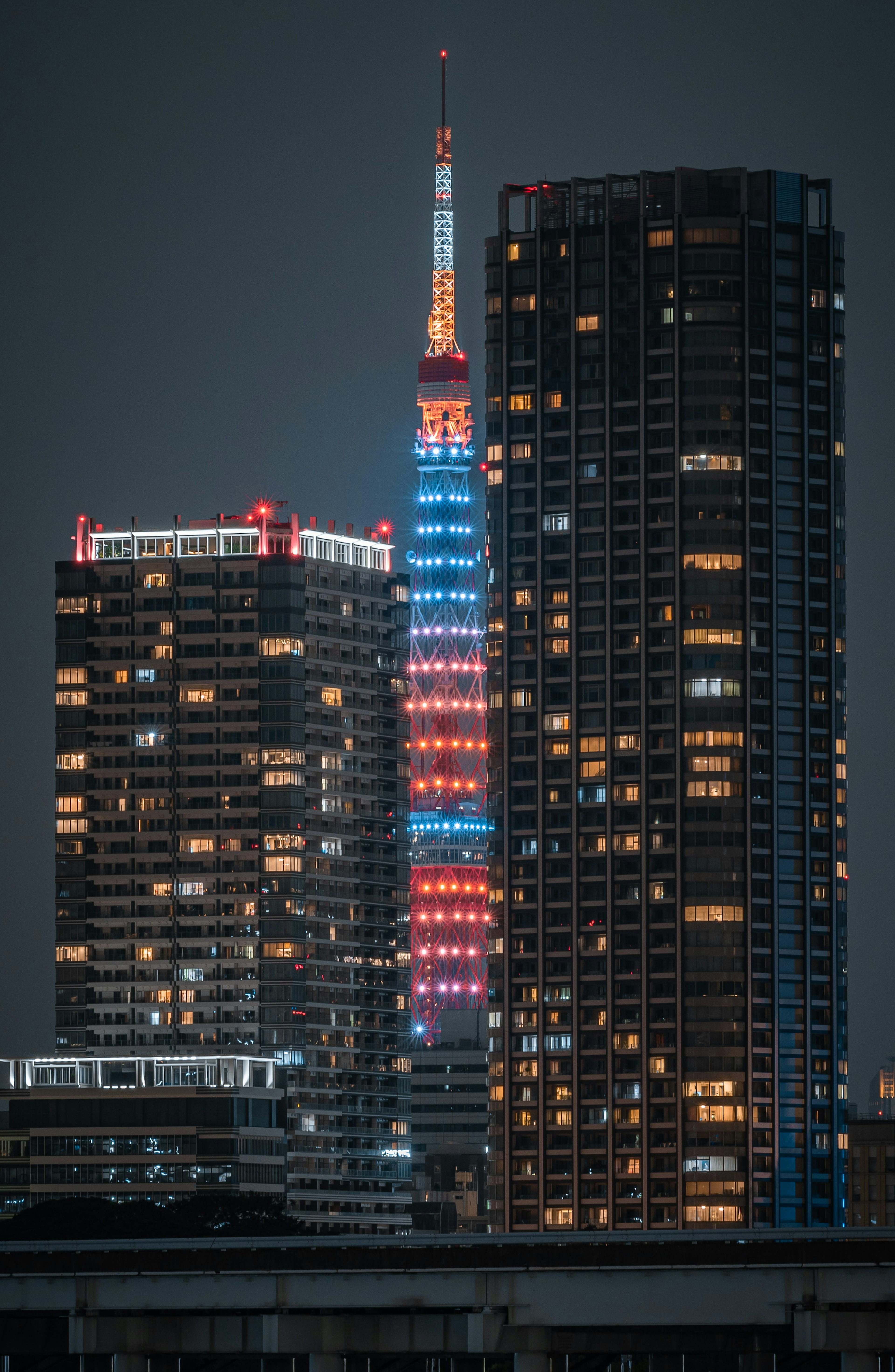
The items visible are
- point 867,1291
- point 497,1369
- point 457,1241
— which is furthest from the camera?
point 497,1369

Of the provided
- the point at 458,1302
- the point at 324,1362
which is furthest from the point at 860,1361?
the point at 324,1362

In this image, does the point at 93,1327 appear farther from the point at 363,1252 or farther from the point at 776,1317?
the point at 776,1317

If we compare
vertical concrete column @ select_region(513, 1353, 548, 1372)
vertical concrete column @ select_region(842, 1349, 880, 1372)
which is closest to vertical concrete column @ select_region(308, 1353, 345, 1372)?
vertical concrete column @ select_region(513, 1353, 548, 1372)

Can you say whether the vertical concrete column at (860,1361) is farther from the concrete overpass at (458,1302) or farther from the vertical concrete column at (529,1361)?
the vertical concrete column at (529,1361)

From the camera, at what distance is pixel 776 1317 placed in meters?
136

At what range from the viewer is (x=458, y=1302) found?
138m

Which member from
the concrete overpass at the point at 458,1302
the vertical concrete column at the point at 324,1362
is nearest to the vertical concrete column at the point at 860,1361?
the concrete overpass at the point at 458,1302

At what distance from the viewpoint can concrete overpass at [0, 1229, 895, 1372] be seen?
136375 mm

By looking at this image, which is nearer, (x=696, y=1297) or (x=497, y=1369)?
Result: (x=696, y=1297)

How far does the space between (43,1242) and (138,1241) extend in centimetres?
526

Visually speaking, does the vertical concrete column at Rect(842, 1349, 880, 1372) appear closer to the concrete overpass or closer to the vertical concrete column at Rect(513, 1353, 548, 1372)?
the concrete overpass

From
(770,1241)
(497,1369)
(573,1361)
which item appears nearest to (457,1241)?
(573,1361)

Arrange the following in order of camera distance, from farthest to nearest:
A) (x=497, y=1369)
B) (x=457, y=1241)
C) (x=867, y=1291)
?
1. (x=497, y=1369)
2. (x=457, y=1241)
3. (x=867, y=1291)

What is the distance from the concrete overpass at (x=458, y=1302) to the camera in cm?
13638
